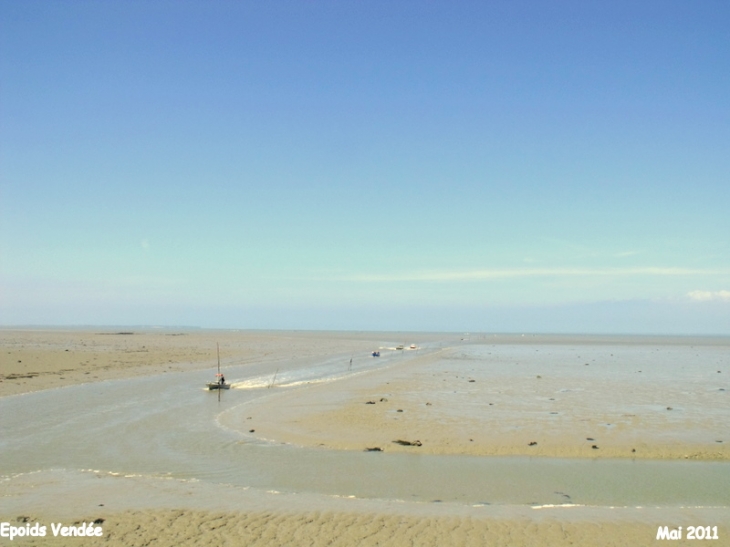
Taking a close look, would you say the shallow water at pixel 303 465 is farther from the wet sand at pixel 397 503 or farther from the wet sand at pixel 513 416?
the wet sand at pixel 513 416

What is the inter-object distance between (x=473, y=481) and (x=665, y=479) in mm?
5035

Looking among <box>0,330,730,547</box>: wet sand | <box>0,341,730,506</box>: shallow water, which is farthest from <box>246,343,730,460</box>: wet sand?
<box>0,341,730,506</box>: shallow water

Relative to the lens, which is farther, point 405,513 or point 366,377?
point 366,377

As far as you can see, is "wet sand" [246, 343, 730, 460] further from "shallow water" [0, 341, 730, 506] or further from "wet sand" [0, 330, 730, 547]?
"shallow water" [0, 341, 730, 506]

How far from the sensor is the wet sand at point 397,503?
29.9ft

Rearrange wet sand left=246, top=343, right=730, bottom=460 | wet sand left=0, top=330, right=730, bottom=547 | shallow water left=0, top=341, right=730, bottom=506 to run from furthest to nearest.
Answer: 1. wet sand left=246, top=343, right=730, bottom=460
2. shallow water left=0, top=341, right=730, bottom=506
3. wet sand left=0, top=330, right=730, bottom=547

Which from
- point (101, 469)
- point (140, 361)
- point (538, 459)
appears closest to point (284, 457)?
point (101, 469)

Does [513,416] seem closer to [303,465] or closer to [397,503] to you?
[303,465]

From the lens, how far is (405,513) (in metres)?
10.1

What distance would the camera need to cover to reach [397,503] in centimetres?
1083

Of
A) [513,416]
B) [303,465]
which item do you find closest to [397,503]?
[303,465]

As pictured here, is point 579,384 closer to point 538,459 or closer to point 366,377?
point 366,377

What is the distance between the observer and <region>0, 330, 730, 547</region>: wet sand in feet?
29.9

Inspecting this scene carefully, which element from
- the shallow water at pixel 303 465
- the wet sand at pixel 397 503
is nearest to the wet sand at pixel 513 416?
the wet sand at pixel 397 503
